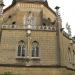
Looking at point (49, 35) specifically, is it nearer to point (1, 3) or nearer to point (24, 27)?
point (24, 27)

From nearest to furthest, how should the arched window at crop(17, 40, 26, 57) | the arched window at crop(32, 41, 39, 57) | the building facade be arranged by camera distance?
1. the building facade
2. the arched window at crop(32, 41, 39, 57)
3. the arched window at crop(17, 40, 26, 57)

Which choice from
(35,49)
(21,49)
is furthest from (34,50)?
(21,49)

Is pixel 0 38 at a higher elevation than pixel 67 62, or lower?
higher

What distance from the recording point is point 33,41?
1287 inches

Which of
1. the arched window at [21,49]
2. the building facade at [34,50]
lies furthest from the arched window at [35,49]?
the arched window at [21,49]

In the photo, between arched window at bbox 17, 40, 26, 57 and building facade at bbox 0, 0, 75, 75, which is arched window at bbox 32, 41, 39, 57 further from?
arched window at bbox 17, 40, 26, 57

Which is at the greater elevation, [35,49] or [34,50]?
[35,49]

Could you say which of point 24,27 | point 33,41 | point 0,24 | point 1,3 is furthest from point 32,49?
point 1,3

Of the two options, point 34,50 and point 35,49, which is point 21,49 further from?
point 35,49

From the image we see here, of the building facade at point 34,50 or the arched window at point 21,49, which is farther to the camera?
the arched window at point 21,49

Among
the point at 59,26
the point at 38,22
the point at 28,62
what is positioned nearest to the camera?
the point at 28,62

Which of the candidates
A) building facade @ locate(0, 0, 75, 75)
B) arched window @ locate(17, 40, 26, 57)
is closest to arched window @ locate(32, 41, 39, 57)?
building facade @ locate(0, 0, 75, 75)

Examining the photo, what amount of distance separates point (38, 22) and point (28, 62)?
8489 mm

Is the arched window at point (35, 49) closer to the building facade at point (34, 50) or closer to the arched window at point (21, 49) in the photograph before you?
the building facade at point (34, 50)
